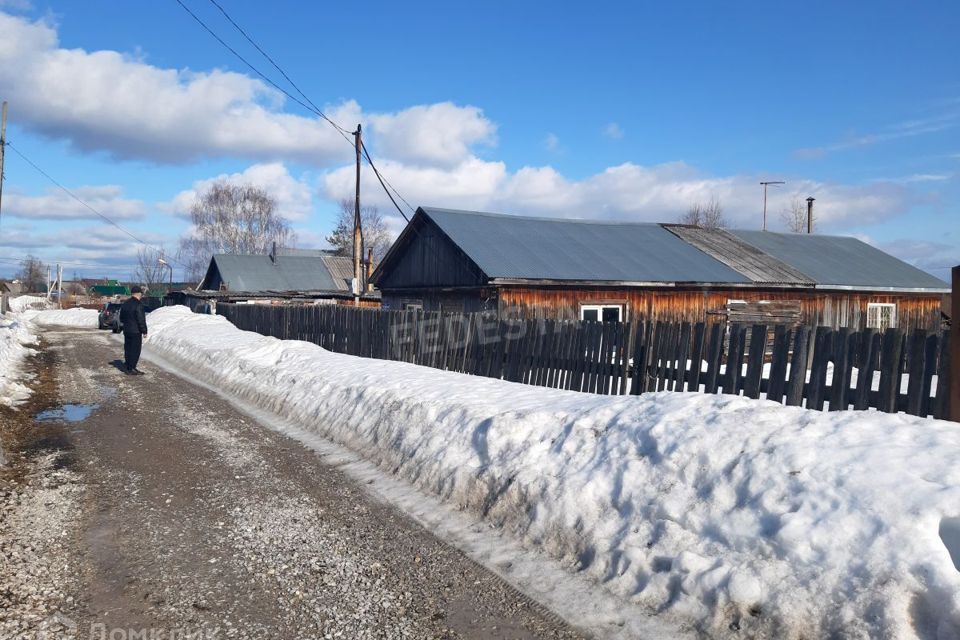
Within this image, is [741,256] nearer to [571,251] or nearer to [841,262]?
[841,262]

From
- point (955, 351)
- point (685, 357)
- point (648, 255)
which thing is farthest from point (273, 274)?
point (955, 351)

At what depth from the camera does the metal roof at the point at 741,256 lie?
2209cm

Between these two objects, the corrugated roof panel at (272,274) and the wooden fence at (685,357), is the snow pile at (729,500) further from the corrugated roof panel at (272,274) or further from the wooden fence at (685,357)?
the corrugated roof panel at (272,274)

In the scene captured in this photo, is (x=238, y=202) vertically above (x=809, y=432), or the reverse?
(x=238, y=202)

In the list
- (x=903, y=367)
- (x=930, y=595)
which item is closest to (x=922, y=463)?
(x=930, y=595)

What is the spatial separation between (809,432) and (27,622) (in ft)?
15.4

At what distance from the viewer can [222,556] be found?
4.58 metres

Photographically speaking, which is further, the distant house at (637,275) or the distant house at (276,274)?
the distant house at (276,274)

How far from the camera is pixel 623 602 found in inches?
155

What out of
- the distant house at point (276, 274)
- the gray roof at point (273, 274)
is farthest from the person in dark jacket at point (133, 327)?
the gray roof at point (273, 274)

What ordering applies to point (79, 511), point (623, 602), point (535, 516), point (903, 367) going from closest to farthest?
point (623, 602) < point (535, 516) < point (79, 511) < point (903, 367)

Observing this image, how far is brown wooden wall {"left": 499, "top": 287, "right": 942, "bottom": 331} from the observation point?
18.6 metres

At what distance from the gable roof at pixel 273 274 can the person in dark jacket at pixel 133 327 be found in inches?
1184

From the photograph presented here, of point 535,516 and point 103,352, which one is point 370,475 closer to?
point 535,516
